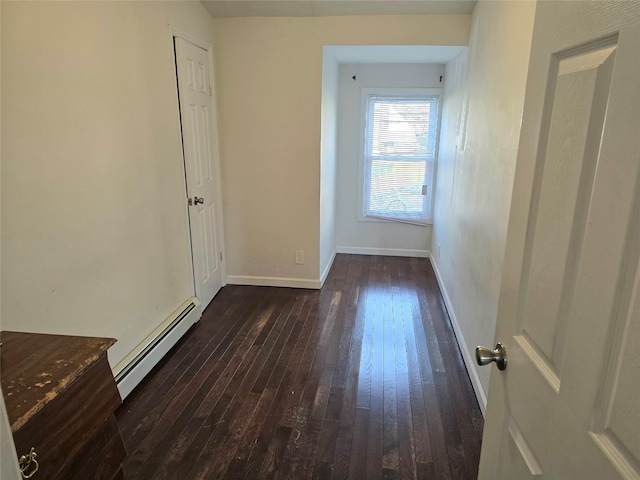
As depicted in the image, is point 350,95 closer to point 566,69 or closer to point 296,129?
point 296,129

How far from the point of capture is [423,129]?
15.2 ft

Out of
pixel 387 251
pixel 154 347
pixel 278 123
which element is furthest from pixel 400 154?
pixel 154 347

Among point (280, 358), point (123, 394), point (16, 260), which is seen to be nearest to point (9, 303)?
point (16, 260)

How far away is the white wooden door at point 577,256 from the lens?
1.88 ft

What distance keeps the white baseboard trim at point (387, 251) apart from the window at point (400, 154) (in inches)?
14.6

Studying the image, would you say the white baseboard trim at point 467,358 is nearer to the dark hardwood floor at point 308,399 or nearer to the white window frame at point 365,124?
the dark hardwood floor at point 308,399

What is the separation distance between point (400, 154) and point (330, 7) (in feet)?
6.52

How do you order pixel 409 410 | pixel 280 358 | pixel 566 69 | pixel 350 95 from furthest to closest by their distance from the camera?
1. pixel 350 95
2. pixel 280 358
3. pixel 409 410
4. pixel 566 69

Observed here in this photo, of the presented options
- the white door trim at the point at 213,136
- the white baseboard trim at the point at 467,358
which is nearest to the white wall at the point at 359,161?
the white baseboard trim at the point at 467,358

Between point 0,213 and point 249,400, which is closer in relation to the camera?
point 0,213

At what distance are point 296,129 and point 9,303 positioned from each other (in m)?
2.53

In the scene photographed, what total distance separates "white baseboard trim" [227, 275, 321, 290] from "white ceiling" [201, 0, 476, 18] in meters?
2.29

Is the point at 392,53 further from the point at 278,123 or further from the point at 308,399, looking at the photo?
the point at 308,399

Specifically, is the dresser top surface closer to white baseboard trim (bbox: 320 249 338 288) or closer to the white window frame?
white baseboard trim (bbox: 320 249 338 288)
